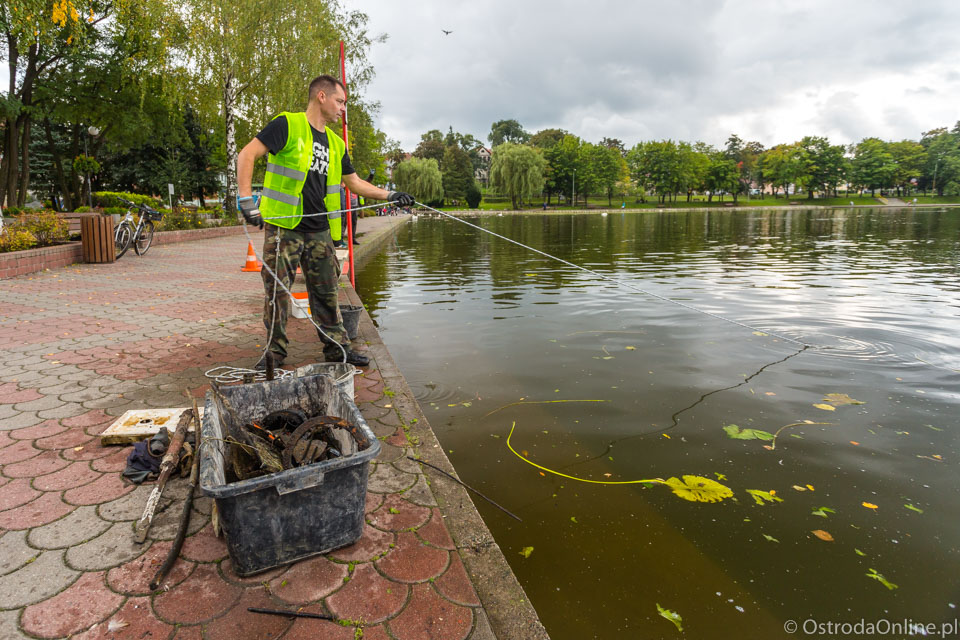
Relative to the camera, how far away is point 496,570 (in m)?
2.16

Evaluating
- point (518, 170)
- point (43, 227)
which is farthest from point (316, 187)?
point (518, 170)

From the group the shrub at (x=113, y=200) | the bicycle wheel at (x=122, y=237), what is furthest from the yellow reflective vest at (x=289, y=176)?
the shrub at (x=113, y=200)

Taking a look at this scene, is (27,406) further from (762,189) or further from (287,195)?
(762,189)

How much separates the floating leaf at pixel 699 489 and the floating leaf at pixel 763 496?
0.40ft

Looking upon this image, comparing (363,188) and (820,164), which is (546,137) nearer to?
(820,164)

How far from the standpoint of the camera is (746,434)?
3.80 m

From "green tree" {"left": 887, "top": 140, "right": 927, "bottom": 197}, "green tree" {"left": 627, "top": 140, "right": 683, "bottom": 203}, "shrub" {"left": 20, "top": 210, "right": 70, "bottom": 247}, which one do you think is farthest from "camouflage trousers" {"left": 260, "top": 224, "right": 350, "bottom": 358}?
"green tree" {"left": 887, "top": 140, "right": 927, "bottom": 197}

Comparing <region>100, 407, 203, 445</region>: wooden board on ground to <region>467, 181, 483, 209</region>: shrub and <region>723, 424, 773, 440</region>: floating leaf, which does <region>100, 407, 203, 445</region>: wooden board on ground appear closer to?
<region>723, 424, 773, 440</region>: floating leaf

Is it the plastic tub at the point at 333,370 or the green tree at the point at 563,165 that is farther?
the green tree at the point at 563,165

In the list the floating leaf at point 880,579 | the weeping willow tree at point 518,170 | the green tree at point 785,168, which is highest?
the green tree at point 785,168

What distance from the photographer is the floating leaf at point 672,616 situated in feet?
7.00

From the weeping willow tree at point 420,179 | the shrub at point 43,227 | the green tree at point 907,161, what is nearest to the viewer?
the shrub at point 43,227

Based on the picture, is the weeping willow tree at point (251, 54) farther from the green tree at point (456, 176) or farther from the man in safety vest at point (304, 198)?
the green tree at point (456, 176)

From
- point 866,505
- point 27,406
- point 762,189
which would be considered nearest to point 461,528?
point 866,505
